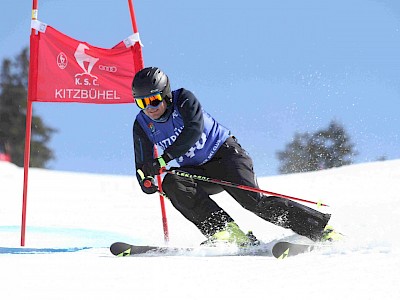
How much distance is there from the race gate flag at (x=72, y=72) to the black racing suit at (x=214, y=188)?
1.32 metres

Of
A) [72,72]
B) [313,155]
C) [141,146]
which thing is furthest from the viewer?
[313,155]

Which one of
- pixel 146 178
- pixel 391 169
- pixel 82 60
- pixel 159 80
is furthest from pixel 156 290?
pixel 391 169

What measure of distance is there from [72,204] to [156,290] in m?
6.42

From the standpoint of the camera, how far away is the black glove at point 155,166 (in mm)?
3701

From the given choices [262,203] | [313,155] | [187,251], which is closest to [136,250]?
[187,251]

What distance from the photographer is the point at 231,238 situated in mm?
3766

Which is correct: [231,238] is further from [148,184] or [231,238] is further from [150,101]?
[150,101]

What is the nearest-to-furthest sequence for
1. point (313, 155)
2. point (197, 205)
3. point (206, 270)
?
1. point (206, 270)
2. point (197, 205)
3. point (313, 155)

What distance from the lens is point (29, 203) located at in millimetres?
8656

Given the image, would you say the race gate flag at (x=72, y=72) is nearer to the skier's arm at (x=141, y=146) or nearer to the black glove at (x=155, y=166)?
the skier's arm at (x=141, y=146)

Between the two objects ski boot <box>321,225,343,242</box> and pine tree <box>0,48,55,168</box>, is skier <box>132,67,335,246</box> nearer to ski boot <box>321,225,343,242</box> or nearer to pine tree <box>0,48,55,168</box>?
ski boot <box>321,225,343,242</box>

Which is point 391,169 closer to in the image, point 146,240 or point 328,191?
point 328,191

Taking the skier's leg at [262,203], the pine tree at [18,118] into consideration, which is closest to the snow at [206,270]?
the skier's leg at [262,203]

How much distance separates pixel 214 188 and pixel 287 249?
2.87ft
